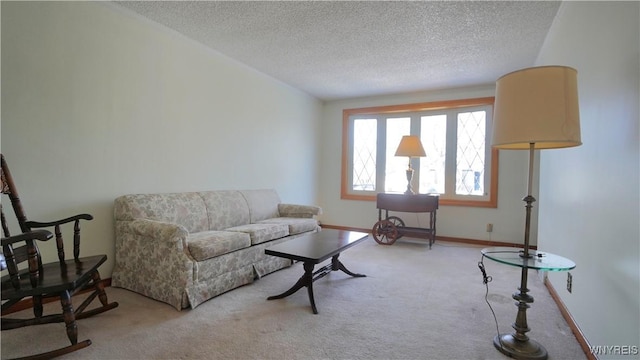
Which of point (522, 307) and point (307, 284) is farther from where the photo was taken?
point (307, 284)

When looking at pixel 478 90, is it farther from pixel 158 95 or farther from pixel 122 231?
pixel 122 231

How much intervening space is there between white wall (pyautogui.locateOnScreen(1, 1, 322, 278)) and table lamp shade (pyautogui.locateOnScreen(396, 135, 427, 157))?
2.10 metres

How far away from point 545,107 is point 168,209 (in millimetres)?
2824

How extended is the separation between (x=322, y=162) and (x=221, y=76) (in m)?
2.55

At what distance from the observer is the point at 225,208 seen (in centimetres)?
333

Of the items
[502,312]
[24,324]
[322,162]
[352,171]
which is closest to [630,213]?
[502,312]

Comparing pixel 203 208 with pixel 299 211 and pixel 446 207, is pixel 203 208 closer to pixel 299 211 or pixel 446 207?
pixel 299 211

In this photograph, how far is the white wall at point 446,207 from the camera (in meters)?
4.33

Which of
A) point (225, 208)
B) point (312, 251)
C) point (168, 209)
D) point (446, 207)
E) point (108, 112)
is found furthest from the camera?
point (446, 207)

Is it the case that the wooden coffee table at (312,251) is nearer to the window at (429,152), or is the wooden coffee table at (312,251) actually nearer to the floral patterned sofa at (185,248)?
the floral patterned sofa at (185,248)

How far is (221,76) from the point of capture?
362 cm

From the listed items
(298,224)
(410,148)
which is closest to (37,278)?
(298,224)

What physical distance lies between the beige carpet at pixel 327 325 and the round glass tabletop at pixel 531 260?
0.53 m

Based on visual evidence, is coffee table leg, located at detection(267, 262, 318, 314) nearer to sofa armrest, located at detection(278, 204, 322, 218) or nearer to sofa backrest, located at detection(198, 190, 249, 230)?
sofa backrest, located at detection(198, 190, 249, 230)
